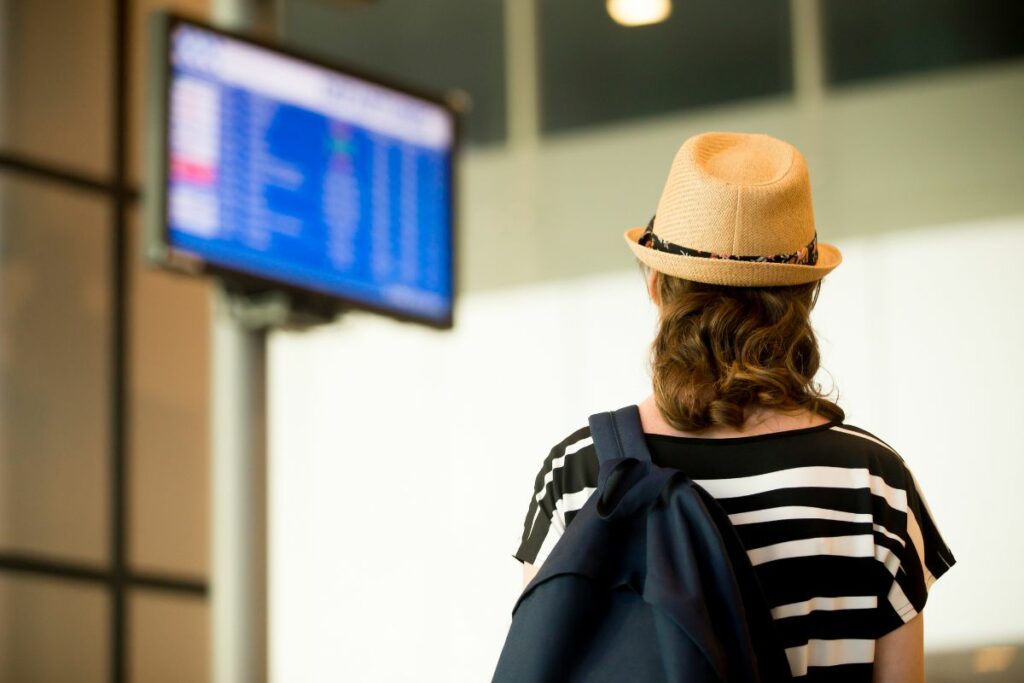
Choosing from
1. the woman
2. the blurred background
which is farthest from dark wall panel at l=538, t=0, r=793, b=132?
the woman

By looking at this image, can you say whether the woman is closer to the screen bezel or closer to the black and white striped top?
the black and white striped top

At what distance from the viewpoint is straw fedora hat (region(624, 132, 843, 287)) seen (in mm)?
2010

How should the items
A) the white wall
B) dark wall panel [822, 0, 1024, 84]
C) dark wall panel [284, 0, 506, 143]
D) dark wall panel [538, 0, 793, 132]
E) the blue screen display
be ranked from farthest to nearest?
dark wall panel [284, 0, 506, 143] < dark wall panel [538, 0, 793, 132] < dark wall panel [822, 0, 1024, 84] < the white wall < the blue screen display

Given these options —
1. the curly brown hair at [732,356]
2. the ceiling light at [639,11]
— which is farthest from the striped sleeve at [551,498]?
the ceiling light at [639,11]

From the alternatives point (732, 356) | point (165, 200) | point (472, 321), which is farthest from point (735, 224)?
point (472, 321)

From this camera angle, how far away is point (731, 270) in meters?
1.99

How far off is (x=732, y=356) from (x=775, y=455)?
14 cm

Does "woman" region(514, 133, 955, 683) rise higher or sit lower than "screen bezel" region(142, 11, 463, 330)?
lower

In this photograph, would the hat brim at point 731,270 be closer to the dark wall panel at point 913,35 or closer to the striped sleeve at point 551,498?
the striped sleeve at point 551,498

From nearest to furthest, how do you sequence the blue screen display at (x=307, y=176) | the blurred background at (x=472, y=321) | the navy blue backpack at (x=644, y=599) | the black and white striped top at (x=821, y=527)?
the navy blue backpack at (x=644, y=599) → the black and white striped top at (x=821, y=527) → the blue screen display at (x=307, y=176) → the blurred background at (x=472, y=321)

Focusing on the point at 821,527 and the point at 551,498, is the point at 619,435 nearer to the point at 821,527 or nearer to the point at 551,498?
the point at 551,498

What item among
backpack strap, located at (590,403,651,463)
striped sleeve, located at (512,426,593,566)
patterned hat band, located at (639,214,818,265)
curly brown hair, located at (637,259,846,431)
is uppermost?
patterned hat band, located at (639,214,818,265)

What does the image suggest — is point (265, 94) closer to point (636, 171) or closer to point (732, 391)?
point (636, 171)

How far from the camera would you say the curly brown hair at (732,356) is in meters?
1.95
